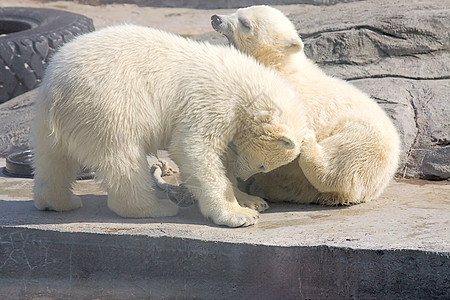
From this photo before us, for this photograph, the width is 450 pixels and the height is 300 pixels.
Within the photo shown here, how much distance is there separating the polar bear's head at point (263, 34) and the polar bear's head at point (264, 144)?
33.4 inches

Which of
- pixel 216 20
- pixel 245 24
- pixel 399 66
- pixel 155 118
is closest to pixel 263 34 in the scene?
pixel 245 24

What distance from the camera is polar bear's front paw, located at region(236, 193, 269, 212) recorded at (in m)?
3.97

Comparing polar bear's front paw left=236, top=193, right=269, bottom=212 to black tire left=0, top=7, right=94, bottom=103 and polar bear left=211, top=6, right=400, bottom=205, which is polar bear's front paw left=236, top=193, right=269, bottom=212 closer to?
polar bear left=211, top=6, right=400, bottom=205

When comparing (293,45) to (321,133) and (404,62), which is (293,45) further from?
(404,62)

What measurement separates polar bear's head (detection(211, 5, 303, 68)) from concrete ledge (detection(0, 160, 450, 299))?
1.11 metres

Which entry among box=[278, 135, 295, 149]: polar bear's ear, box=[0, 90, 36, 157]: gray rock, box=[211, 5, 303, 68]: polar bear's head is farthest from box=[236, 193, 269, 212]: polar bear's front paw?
box=[0, 90, 36, 157]: gray rock

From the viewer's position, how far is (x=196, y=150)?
3547mm

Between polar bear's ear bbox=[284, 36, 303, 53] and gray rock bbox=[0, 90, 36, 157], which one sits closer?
polar bear's ear bbox=[284, 36, 303, 53]

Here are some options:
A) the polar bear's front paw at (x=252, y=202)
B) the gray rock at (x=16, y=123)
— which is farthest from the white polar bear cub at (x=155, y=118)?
the gray rock at (x=16, y=123)

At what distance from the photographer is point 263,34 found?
4.38m

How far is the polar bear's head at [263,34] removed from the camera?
4359 millimetres

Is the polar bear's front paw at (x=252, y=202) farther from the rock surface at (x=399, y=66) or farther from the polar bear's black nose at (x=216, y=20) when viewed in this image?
the rock surface at (x=399, y=66)

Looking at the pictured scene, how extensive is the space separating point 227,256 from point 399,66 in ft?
10.5

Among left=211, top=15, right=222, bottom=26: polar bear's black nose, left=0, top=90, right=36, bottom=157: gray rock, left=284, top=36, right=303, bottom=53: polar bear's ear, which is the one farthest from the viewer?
left=0, top=90, right=36, bottom=157: gray rock
